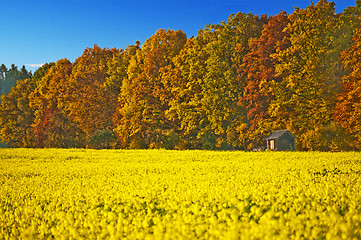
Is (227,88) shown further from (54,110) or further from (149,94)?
(54,110)

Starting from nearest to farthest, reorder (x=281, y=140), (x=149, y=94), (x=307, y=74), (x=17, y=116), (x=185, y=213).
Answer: (x=185, y=213) < (x=281, y=140) < (x=307, y=74) < (x=149, y=94) < (x=17, y=116)

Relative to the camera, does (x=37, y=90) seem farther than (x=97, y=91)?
Yes

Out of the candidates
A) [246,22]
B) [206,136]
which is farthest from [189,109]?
[246,22]

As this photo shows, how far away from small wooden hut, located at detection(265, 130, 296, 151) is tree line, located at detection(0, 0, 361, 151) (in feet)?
2.41

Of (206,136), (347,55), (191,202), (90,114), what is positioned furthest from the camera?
(90,114)

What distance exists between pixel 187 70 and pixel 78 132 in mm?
18585

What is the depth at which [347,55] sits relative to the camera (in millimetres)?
28531

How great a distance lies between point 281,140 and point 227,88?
8.20 meters

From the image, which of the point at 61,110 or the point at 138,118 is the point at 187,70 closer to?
the point at 138,118

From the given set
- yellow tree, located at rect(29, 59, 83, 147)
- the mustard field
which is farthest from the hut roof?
yellow tree, located at rect(29, 59, 83, 147)

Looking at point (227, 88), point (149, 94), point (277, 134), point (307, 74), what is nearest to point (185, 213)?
point (277, 134)

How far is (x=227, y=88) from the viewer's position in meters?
36.3

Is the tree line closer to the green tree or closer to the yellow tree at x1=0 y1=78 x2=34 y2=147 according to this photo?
the green tree

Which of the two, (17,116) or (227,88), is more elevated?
(227,88)
